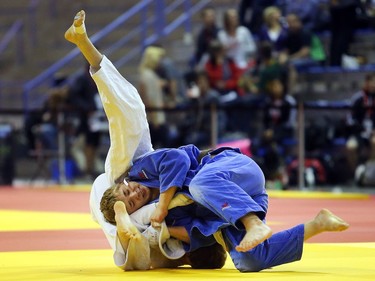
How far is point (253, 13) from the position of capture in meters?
18.8

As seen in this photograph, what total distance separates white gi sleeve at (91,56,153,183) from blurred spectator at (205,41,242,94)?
11068 mm

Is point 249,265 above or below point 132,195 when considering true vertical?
below

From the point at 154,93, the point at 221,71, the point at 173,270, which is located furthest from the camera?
the point at 221,71

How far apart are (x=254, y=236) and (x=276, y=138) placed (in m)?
9.37

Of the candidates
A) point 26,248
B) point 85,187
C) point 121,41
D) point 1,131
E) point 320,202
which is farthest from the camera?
point 121,41

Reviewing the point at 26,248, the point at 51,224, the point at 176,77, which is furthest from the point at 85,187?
the point at 26,248

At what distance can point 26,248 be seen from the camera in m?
7.67

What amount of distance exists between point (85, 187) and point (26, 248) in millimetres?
8794

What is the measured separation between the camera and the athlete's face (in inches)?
243

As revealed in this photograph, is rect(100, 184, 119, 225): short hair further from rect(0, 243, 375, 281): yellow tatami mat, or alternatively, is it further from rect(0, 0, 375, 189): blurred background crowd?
rect(0, 0, 375, 189): blurred background crowd

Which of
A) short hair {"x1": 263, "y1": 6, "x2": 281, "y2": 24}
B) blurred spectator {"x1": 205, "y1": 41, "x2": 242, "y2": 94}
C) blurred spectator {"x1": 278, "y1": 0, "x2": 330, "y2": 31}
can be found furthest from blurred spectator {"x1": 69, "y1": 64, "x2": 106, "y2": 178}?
blurred spectator {"x1": 278, "y1": 0, "x2": 330, "y2": 31}

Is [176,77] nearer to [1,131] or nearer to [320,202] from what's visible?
[1,131]

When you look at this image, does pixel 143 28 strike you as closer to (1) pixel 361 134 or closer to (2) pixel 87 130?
(2) pixel 87 130

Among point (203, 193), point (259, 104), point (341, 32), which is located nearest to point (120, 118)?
point (203, 193)
